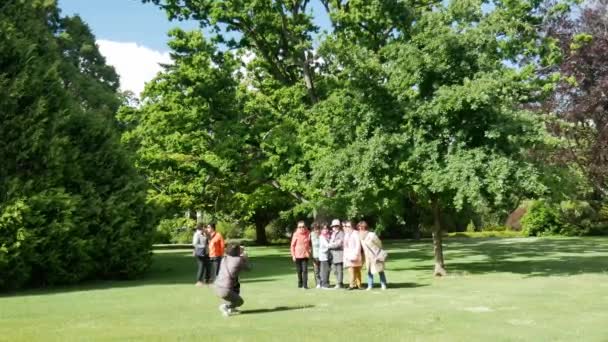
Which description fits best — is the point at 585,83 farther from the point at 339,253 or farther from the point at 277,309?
the point at 277,309

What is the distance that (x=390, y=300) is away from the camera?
1488cm

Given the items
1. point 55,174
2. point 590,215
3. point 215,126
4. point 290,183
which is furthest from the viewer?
point 590,215

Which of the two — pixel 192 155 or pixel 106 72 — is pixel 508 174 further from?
pixel 106 72

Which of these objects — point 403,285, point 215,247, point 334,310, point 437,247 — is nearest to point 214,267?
point 215,247

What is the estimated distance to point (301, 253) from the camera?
58.4 feet

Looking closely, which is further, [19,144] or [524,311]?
[19,144]

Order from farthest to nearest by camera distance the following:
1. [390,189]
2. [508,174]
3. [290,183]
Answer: [290,183] → [390,189] → [508,174]

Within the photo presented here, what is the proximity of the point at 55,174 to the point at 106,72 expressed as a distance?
3117 cm

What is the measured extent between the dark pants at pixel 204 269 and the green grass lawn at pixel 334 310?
1.60 ft

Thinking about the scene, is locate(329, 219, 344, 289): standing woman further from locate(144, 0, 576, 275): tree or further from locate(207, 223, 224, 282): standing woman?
locate(207, 223, 224, 282): standing woman

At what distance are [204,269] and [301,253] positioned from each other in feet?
12.0

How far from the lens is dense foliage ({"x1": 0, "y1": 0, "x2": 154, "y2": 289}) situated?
62.7ft

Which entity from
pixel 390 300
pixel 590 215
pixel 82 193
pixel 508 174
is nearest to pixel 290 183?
pixel 82 193

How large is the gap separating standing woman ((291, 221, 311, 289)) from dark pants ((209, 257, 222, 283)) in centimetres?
243
